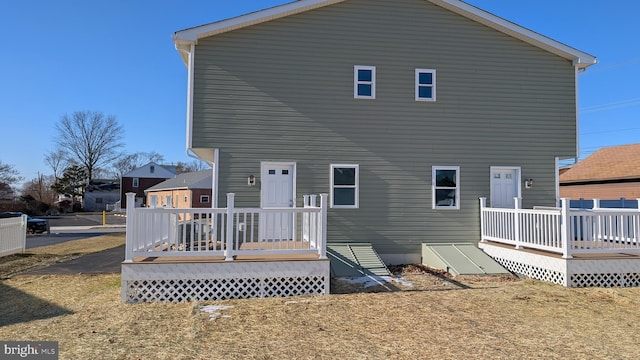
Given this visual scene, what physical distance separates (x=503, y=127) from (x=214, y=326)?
8761 mm

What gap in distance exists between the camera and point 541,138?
10461mm

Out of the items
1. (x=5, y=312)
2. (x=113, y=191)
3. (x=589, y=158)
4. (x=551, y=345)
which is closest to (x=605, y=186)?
(x=589, y=158)

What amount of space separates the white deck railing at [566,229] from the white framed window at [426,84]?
3.33 metres

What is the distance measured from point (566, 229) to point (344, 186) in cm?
478

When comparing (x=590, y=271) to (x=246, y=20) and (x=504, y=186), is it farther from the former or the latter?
(x=246, y=20)

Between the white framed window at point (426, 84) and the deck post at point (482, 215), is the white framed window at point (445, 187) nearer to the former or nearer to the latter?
the deck post at point (482, 215)

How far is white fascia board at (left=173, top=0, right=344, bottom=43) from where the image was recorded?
9125mm

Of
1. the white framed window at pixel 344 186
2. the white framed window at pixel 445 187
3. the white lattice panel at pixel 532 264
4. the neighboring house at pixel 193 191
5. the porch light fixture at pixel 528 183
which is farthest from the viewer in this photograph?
the neighboring house at pixel 193 191

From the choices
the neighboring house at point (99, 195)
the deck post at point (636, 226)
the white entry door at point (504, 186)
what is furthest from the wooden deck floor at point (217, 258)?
the neighboring house at point (99, 195)

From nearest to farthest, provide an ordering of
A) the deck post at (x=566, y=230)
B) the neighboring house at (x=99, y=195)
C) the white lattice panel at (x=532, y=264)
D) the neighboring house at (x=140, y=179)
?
1. the deck post at (x=566, y=230)
2. the white lattice panel at (x=532, y=264)
3. the neighboring house at (x=140, y=179)
4. the neighboring house at (x=99, y=195)

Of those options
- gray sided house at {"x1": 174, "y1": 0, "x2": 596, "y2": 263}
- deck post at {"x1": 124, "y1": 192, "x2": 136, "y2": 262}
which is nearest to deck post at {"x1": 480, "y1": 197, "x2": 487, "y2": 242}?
gray sided house at {"x1": 174, "y1": 0, "x2": 596, "y2": 263}

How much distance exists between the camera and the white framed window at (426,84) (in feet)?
33.3

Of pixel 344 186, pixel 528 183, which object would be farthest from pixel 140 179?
pixel 528 183

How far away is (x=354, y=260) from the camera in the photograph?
341 inches
